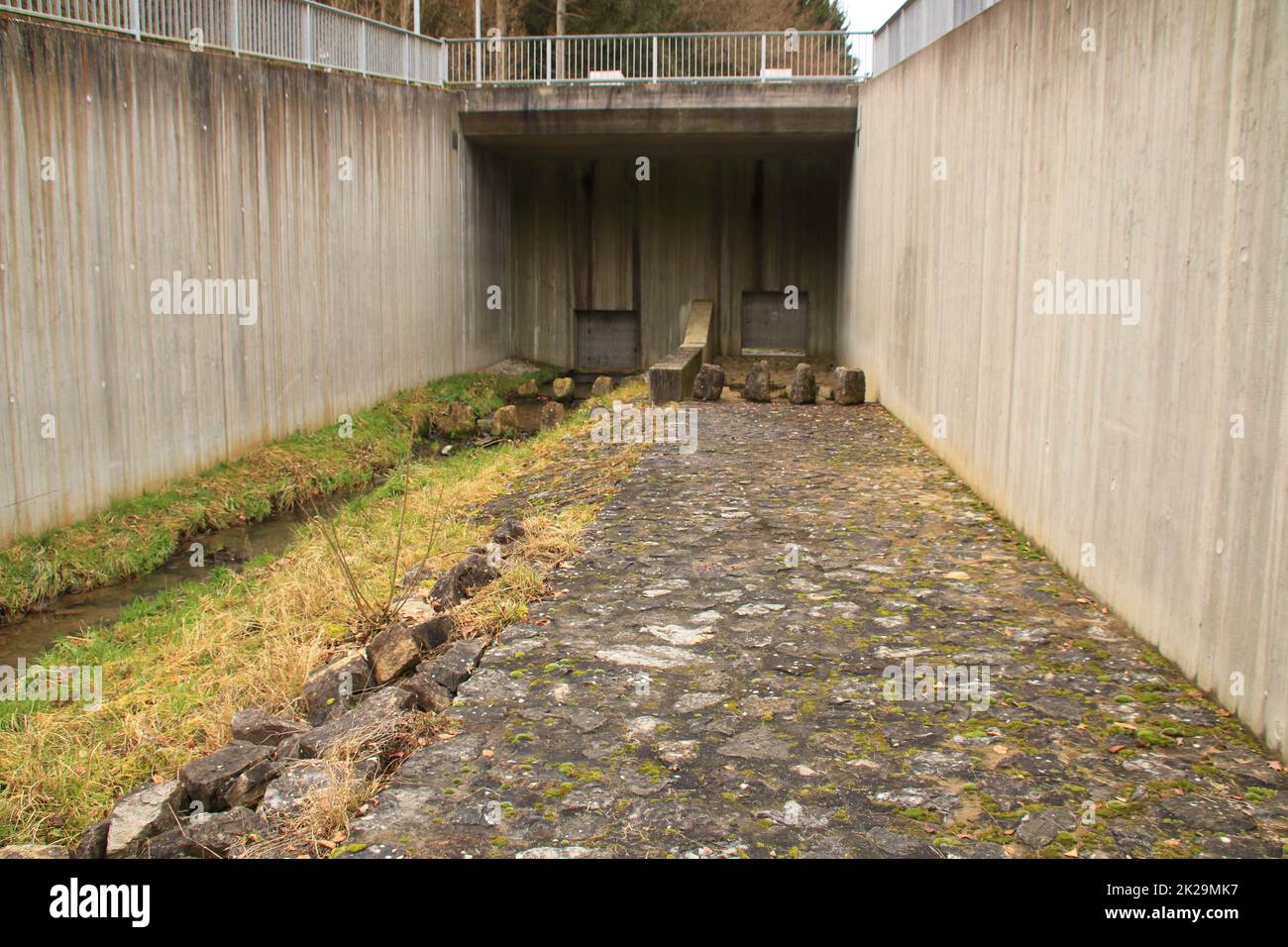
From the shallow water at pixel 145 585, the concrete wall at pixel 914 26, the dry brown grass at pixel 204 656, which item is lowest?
the shallow water at pixel 145 585

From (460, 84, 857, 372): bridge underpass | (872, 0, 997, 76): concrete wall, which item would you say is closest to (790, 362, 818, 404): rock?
(872, 0, 997, 76): concrete wall

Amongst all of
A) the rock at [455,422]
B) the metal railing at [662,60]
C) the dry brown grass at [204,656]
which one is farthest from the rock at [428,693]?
the metal railing at [662,60]

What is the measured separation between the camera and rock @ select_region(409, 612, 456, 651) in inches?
194

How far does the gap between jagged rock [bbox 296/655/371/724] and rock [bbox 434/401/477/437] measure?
10.5m

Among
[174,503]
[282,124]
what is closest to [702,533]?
[174,503]

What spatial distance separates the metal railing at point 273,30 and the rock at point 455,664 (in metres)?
7.33

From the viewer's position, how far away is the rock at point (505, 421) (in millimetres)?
15172

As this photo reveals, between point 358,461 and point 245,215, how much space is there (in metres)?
3.03

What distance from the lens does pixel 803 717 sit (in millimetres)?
4012

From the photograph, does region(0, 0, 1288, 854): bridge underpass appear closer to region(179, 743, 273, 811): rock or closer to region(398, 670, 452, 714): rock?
region(398, 670, 452, 714): rock

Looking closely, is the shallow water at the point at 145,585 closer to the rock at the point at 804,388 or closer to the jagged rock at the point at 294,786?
the jagged rock at the point at 294,786

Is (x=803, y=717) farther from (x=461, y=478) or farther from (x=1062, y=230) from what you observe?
(x=461, y=478)

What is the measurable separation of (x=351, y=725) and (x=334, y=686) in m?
0.73

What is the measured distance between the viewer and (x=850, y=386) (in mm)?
12711
